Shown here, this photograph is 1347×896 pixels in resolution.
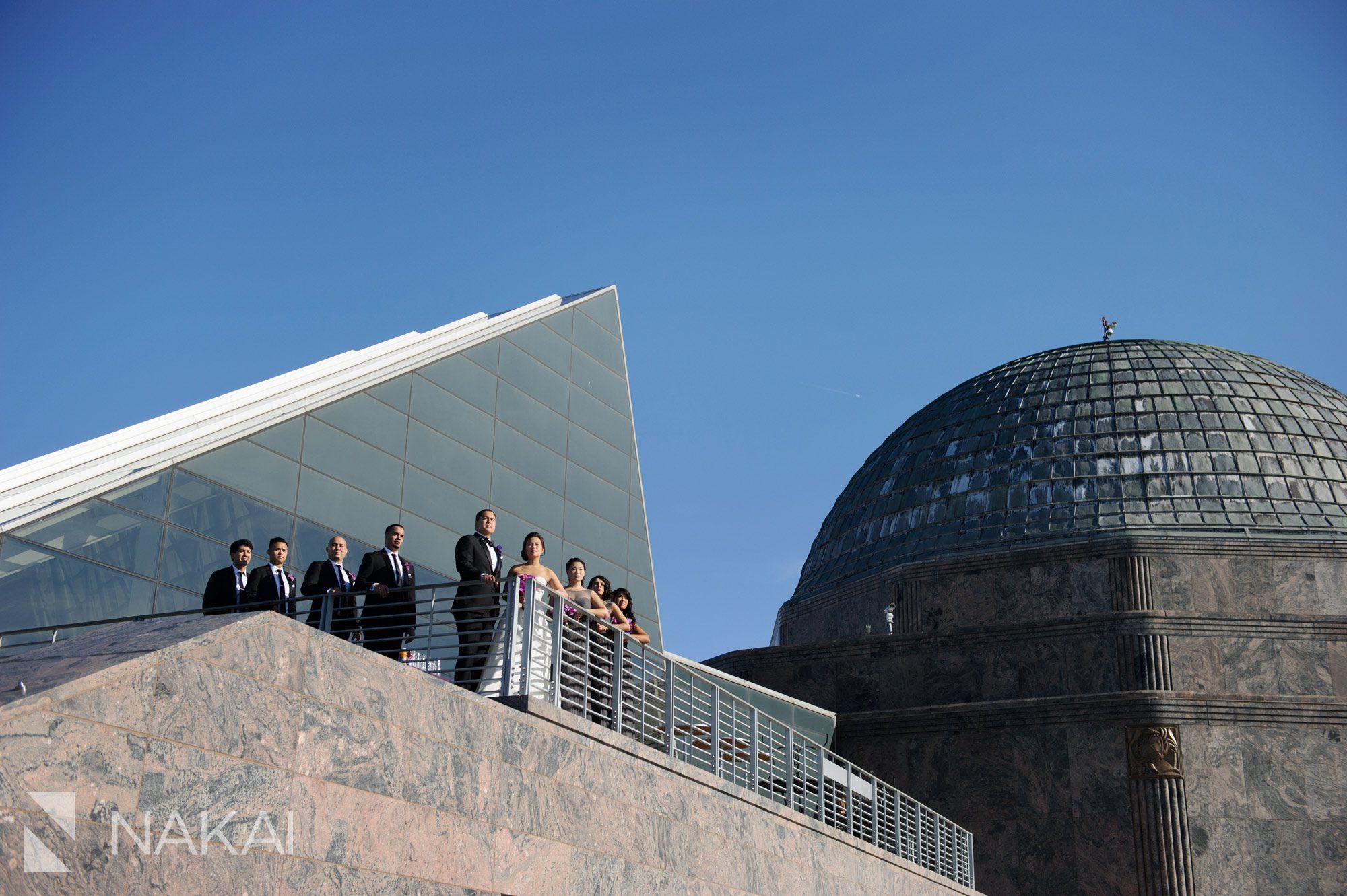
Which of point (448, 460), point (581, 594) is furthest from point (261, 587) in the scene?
point (448, 460)

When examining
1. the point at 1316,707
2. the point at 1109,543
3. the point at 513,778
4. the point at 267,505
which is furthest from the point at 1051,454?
the point at 513,778

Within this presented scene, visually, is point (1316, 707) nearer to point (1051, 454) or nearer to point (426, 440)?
point (1051, 454)

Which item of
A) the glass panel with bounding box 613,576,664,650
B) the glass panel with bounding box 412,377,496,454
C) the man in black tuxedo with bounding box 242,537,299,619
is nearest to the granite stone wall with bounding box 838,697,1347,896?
the glass panel with bounding box 613,576,664,650

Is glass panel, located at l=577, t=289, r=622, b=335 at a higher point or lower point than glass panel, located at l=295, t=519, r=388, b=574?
higher

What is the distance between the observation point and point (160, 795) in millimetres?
5117

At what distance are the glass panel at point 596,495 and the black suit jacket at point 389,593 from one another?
1108 cm

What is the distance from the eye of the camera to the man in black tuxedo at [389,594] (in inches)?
293

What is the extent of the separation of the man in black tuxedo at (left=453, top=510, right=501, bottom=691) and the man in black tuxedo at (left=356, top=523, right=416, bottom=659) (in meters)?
0.30

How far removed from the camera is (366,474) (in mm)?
15328

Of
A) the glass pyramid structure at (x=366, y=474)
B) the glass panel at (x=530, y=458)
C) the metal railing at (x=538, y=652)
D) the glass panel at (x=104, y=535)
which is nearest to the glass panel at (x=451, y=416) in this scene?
the glass pyramid structure at (x=366, y=474)

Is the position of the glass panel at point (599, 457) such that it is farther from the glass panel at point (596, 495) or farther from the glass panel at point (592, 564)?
the glass panel at point (592, 564)

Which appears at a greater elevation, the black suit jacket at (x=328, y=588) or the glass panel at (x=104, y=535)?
the glass panel at (x=104, y=535)

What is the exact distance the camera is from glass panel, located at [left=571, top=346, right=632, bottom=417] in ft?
66.9

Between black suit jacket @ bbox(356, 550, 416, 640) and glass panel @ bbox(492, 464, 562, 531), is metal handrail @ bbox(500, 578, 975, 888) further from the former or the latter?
glass panel @ bbox(492, 464, 562, 531)
